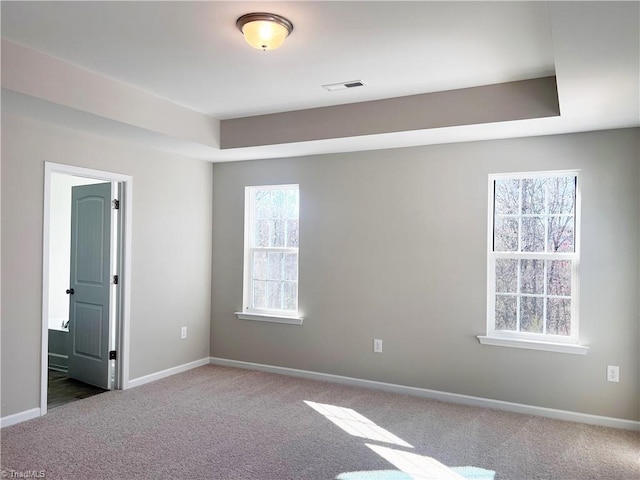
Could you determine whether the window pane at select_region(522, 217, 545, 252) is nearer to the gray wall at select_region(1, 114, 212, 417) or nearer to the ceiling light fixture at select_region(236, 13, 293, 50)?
the ceiling light fixture at select_region(236, 13, 293, 50)

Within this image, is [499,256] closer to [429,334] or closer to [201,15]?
[429,334]

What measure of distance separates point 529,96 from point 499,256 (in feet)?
4.53

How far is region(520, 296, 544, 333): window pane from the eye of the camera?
3.99 m

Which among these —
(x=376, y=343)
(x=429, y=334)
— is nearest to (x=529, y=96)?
(x=429, y=334)

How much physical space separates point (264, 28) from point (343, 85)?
1152 millimetres

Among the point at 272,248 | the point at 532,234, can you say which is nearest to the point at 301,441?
the point at 272,248

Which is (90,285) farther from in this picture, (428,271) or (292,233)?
(428,271)

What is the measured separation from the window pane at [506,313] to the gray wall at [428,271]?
0.15 meters

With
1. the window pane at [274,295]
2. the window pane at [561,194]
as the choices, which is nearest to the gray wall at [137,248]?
the window pane at [274,295]

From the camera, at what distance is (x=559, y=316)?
12.9ft

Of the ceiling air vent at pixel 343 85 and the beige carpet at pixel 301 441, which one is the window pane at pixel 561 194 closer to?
the beige carpet at pixel 301 441

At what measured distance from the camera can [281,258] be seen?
5.20 metres

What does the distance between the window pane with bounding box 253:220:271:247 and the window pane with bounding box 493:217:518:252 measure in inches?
93.7

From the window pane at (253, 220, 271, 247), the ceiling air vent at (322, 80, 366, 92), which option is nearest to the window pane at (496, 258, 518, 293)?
the ceiling air vent at (322, 80, 366, 92)
